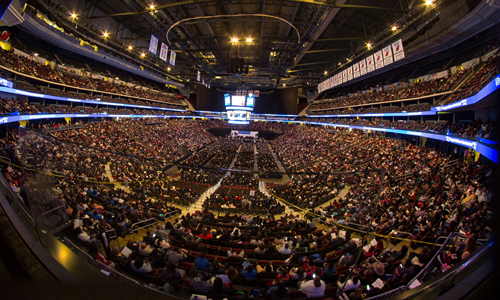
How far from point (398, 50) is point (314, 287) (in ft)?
53.3

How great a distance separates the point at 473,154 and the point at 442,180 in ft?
15.9

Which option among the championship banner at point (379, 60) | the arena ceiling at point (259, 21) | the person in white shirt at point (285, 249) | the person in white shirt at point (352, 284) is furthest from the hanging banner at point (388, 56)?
the person in white shirt at point (285, 249)

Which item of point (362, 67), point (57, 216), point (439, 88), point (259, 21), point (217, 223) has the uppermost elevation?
point (259, 21)

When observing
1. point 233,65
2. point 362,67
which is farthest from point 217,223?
point 362,67

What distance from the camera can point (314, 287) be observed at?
2555 millimetres

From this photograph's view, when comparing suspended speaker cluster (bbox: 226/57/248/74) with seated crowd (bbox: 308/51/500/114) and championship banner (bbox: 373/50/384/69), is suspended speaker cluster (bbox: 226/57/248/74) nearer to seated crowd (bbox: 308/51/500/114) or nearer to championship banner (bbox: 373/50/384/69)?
championship banner (bbox: 373/50/384/69)

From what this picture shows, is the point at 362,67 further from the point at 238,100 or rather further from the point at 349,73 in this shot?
the point at 238,100

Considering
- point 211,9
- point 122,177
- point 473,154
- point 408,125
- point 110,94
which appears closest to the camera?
point 122,177

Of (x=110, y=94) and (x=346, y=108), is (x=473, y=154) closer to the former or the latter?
(x=346, y=108)

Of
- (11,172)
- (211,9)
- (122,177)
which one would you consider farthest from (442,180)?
(211,9)

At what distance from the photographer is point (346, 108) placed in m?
34.2

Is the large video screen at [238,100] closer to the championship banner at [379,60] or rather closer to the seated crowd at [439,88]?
the seated crowd at [439,88]

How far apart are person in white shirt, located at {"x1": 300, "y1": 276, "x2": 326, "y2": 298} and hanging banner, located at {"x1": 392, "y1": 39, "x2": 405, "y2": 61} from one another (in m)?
15.8

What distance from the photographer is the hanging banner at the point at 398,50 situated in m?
12.9
